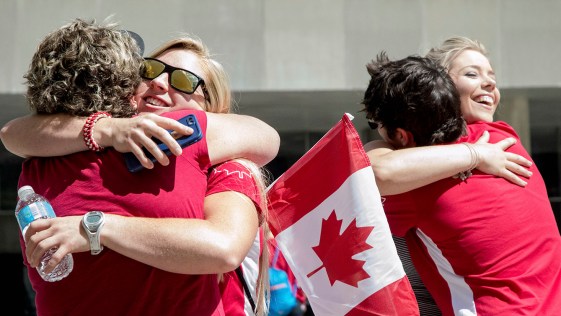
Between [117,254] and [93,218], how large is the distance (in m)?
0.14

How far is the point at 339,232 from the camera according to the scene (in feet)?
9.67

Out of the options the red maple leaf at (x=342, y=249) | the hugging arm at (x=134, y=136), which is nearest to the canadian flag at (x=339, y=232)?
the red maple leaf at (x=342, y=249)

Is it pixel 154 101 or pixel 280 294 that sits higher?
pixel 154 101

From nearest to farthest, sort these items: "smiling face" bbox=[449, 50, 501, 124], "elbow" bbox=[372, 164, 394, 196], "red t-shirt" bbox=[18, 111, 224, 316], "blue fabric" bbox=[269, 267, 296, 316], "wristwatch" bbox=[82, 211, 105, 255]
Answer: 1. "wristwatch" bbox=[82, 211, 105, 255]
2. "red t-shirt" bbox=[18, 111, 224, 316]
3. "elbow" bbox=[372, 164, 394, 196]
4. "smiling face" bbox=[449, 50, 501, 124]
5. "blue fabric" bbox=[269, 267, 296, 316]

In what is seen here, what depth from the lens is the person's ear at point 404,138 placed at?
316 centimetres

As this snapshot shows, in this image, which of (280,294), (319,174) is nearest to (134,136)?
(319,174)

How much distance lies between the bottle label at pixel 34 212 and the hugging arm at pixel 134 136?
16 cm

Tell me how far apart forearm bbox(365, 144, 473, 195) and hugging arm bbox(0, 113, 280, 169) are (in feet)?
1.54

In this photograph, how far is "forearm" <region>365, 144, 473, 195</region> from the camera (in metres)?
2.97

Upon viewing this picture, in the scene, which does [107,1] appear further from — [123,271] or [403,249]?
[123,271]

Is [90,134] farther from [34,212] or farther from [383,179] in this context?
[383,179]

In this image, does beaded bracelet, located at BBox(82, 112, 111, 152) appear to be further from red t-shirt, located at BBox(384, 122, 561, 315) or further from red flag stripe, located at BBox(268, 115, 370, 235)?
red t-shirt, located at BBox(384, 122, 561, 315)

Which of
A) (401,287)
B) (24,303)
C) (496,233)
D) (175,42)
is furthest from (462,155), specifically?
(24,303)

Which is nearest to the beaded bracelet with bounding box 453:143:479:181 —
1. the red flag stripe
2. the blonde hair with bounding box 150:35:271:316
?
the red flag stripe
